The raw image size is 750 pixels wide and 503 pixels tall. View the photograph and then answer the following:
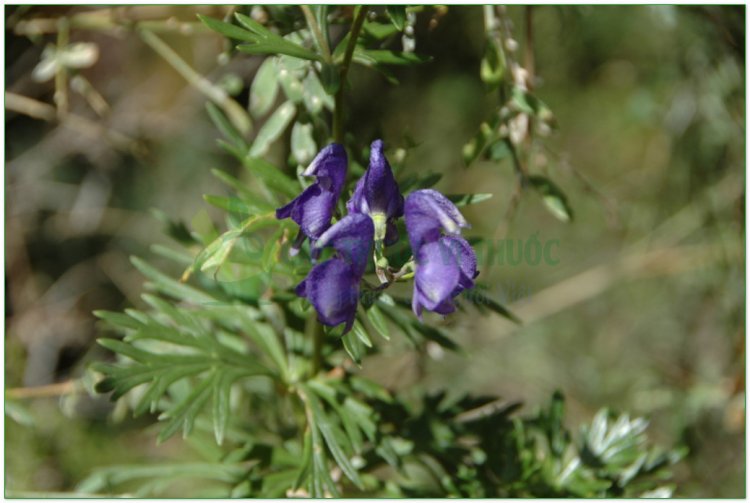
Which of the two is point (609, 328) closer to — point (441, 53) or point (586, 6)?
point (441, 53)

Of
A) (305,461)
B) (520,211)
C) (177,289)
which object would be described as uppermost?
(177,289)

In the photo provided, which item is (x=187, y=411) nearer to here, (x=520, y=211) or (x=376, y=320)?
(x=376, y=320)

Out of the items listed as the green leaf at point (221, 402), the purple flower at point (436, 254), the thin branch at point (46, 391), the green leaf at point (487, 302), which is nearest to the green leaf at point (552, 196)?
the green leaf at point (487, 302)

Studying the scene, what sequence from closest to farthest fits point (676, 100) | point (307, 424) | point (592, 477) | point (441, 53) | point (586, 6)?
1. point (307, 424)
2. point (592, 477)
3. point (586, 6)
4. point (676, 100)
5. point (441, 53)

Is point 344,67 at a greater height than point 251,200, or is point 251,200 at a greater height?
point 344,67

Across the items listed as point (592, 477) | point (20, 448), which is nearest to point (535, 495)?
point (592, 477)

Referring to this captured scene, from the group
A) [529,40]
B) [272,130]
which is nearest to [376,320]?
[272,130]
